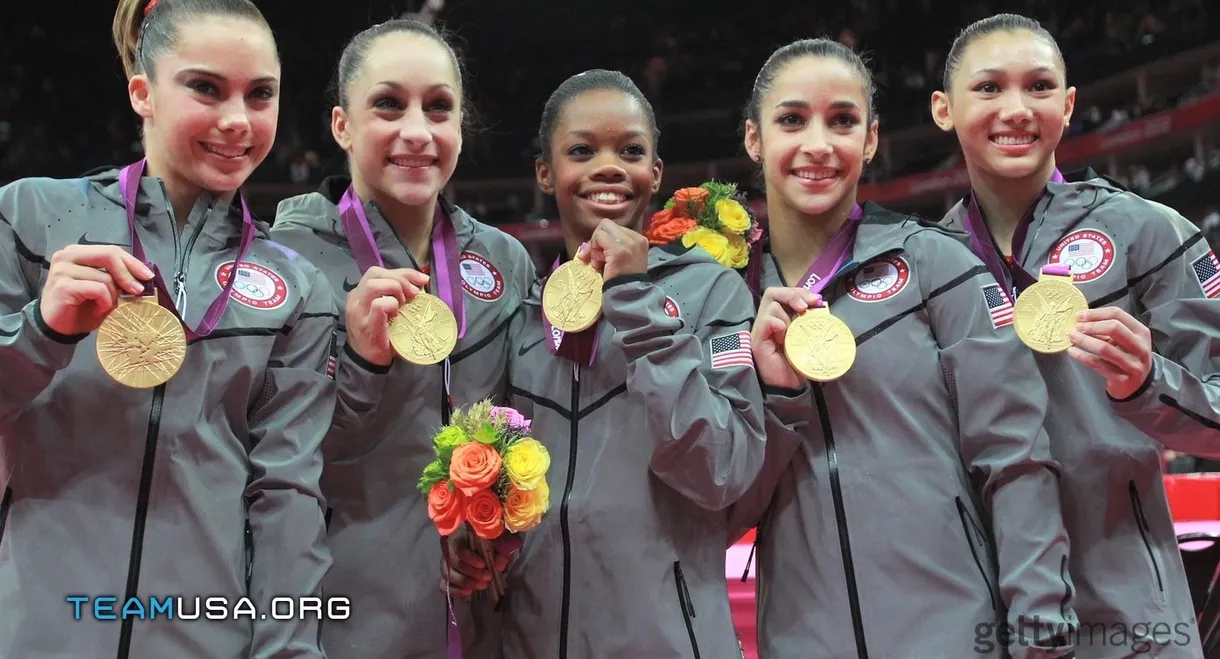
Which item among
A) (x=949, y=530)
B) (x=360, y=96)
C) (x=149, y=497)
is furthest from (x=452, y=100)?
(x=949, y=530)

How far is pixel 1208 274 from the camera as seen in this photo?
2.74 meters

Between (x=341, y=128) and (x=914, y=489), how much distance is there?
1.83 metres

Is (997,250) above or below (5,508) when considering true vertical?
above

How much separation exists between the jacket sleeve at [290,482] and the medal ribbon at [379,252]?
0.33 meters

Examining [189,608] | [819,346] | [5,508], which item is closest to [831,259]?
[819,346]

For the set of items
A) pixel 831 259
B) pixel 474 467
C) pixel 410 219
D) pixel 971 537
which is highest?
pixel 410 219

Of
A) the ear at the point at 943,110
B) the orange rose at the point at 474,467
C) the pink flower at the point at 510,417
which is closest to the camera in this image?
the orange rose at the point at 474,467

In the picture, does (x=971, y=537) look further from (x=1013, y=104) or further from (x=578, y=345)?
(x=1013, y=104)

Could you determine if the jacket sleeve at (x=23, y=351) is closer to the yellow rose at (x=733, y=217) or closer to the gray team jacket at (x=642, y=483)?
the gray team jacket at (x=642, y=483)

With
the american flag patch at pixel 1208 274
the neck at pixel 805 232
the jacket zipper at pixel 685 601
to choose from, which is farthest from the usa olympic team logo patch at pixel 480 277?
the american flag patch at pixel 1208 274

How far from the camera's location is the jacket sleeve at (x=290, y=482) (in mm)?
2236

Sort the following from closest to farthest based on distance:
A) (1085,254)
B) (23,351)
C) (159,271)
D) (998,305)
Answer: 1. (23,351)
2. (159,271)
3. (998,305)
4. (1085,254)

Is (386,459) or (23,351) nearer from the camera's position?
(23,351)

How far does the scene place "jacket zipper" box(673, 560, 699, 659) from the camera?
246cm
